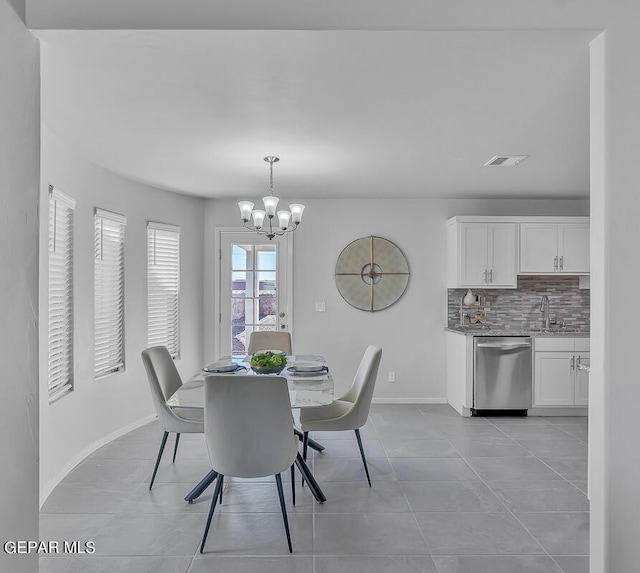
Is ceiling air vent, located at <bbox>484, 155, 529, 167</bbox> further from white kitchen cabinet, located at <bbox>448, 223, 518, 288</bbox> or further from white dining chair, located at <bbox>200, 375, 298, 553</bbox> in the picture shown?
white dining chair, located at <bbox>200, 375, 298, 553</bbox>

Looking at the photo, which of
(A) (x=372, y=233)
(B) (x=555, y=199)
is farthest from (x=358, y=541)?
(B) (x=555, y=199)

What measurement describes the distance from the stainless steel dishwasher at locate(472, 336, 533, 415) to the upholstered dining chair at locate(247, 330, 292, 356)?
76.4 inches

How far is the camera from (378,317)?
5.38 m

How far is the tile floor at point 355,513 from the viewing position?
2248 mm

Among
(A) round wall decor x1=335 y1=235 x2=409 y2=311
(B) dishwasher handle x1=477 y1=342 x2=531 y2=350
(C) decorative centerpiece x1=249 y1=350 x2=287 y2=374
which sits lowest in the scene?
(B) dishwasher handle x1=477 y1=342 x2=531 y2=350

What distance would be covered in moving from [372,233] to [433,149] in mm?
1974

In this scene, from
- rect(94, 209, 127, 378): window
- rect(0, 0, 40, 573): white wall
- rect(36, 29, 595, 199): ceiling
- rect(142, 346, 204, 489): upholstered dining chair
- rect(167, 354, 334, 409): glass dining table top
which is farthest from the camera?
rect(94, 209, 127, 378): window

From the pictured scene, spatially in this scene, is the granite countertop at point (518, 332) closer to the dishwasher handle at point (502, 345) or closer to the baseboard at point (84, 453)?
the dishwasher handle at point (502, 345)

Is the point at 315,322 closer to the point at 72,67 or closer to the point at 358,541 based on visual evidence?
the point at 358,541

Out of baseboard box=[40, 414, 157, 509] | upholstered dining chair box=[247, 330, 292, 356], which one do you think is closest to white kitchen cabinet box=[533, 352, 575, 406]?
upholstered dining chair box=[247, 330, 292, 356]

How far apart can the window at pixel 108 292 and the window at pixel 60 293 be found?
0.38m

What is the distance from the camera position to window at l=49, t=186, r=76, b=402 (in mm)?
3219

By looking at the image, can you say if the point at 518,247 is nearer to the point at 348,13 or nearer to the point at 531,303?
the point at 531,303

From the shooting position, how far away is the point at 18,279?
66.0 inches
